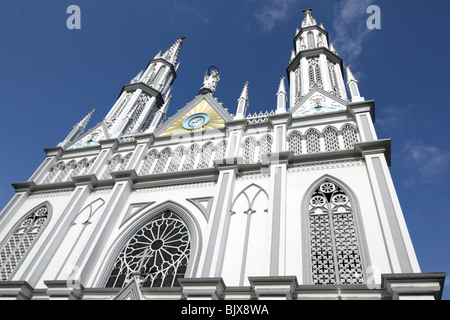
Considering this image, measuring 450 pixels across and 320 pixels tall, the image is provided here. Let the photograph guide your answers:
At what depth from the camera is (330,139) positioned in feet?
38.7

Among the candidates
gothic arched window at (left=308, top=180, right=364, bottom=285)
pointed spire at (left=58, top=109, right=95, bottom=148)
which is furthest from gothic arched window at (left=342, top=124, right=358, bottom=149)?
pointed spire at (left=58, top=109, right=95, bottom=148)

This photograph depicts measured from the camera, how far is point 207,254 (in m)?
9.02

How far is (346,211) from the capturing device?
30.6 feet

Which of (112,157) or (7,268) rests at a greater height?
(112,157)

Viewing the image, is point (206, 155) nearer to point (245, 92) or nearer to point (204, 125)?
point (204, 125)

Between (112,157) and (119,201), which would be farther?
(112,157)

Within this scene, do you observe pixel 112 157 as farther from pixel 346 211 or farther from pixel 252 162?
pixel 346 211

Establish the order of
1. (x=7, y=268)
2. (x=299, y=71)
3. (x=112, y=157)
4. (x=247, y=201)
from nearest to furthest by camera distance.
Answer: (x=247, y=201) → (x=7, y=268) → (x=112, y=157) → (x=299, y=71)

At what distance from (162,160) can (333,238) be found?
758 cm

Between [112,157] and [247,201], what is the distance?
23.2 ft
